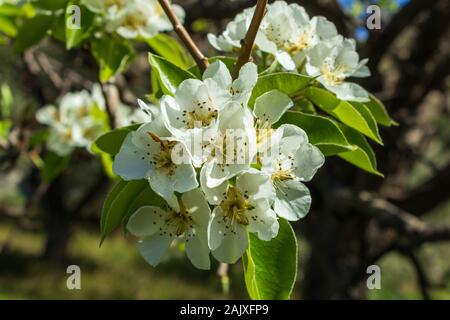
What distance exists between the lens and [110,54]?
160cm

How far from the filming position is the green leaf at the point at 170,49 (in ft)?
5.13

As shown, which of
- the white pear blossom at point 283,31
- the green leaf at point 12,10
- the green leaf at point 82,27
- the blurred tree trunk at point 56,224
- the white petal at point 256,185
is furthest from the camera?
the blurred tree trunk at point 56,224

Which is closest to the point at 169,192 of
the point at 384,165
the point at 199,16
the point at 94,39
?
the point at 94,39

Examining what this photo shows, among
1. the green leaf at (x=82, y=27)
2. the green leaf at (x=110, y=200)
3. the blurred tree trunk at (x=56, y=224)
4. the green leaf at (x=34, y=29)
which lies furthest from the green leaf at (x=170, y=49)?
the blurred tree trunk at (x=56, y=224)

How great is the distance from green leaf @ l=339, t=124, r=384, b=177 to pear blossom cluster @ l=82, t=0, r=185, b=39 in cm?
63

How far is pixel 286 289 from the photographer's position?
94 centimetres

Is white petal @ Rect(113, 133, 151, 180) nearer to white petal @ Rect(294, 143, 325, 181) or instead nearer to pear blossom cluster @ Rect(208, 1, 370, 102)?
white petal @ Rect(294, 143, 325, 181)

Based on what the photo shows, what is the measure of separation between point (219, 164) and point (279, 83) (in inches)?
8.4

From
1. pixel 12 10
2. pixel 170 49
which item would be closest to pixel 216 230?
pixel 170 49

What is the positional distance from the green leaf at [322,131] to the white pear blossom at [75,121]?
1.29 metres

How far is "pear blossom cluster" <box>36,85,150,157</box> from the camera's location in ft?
7.66

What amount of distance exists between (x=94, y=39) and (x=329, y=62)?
72 cm

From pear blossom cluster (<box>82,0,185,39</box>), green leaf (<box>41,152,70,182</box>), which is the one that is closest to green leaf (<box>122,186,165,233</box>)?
pear blossom cluster (<box>82,0,185,39</box>)

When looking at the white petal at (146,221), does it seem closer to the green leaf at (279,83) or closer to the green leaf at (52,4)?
the green leaf at (279,83)
